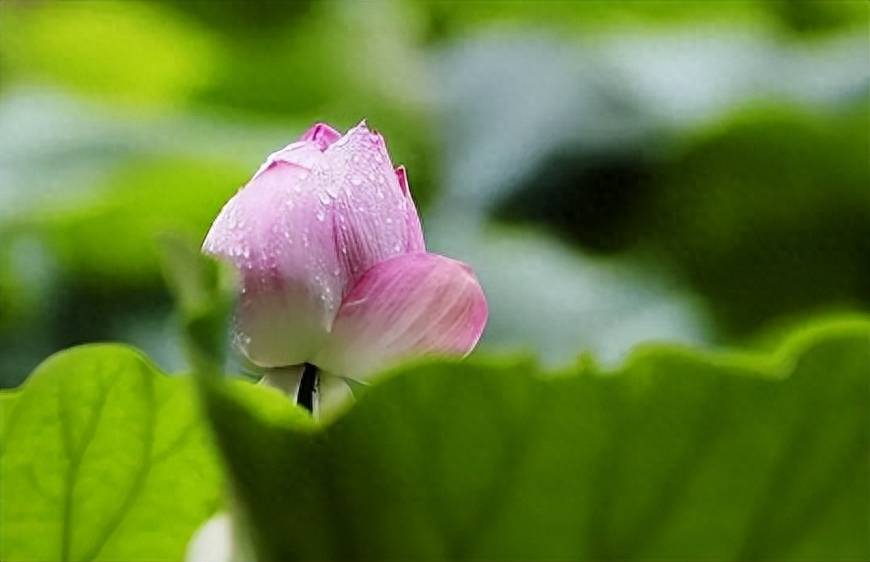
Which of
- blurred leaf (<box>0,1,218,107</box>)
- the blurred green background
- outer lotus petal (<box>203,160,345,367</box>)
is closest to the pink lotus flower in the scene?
outer lotus petal (<box>203,160,345,367</box>)

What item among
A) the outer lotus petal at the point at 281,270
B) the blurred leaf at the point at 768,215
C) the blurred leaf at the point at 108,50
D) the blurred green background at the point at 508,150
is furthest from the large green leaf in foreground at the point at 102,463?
the blurred leaf at the point at 108,50

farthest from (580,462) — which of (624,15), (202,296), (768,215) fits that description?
(624,15)

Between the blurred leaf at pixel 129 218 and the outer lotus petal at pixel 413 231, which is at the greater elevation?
the blurred leaf at pixel 129 218

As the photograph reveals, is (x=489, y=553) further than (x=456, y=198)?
No

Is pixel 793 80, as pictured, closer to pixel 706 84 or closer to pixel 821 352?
pixel 706 84

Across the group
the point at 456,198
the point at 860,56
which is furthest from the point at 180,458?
the point at 860,56

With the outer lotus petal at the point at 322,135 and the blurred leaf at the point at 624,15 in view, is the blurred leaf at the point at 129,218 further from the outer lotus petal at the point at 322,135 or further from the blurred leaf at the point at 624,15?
the outer lotus petal at the point at 322,135

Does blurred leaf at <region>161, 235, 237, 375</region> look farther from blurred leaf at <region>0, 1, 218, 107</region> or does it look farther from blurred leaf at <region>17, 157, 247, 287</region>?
blurred leaf at <region>0, 1, 218, 107</region>
